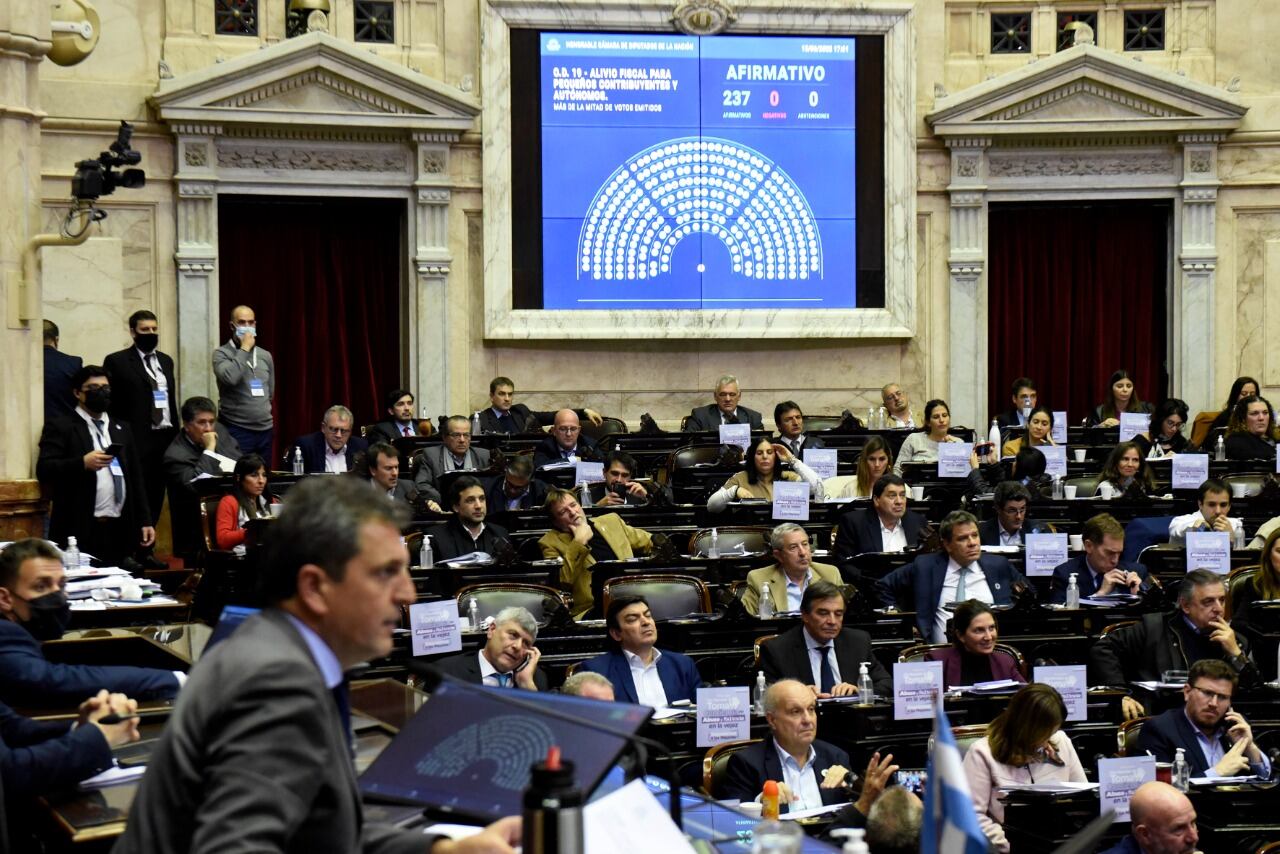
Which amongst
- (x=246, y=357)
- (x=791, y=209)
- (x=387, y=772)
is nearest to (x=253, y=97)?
(x=246, y=357)

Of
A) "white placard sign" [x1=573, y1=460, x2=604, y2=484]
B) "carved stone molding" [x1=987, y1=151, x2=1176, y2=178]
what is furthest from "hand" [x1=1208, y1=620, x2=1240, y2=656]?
"carved stone molding" [x1=987, y1=151, x2=1176, y2=178]

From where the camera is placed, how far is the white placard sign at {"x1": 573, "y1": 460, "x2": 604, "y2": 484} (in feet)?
35.6

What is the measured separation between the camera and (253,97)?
13344 mm

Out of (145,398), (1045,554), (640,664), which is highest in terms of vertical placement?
(145,398)

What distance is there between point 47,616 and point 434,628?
2203mm

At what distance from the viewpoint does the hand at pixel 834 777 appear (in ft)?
19.5

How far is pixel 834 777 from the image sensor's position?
594cm

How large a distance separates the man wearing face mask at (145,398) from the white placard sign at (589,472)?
2776 mm

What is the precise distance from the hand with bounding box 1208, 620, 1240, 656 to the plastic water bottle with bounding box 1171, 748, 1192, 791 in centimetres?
154

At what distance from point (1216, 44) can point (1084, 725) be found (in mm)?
9743

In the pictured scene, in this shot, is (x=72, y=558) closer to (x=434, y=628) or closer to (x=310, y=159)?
(x=434, y=628)

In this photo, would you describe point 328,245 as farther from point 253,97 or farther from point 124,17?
point 124,17

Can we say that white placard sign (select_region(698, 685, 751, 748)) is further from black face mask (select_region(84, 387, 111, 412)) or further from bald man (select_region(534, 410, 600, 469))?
bald man (select_region(534, 410, 600, 469))

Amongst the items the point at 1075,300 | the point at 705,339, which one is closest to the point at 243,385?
the point at 705,339
